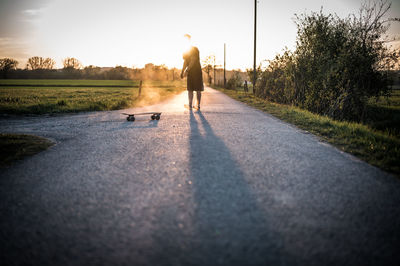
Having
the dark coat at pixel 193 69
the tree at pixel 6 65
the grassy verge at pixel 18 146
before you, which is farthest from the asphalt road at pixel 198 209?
the tree at pixel 6 65

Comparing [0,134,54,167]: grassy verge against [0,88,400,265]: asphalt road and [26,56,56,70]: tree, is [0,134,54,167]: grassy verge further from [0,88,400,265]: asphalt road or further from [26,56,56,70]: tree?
[26,56,56,70]: tree

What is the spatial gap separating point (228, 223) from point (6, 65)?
310 feet

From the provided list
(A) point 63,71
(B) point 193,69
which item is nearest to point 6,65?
(A) point 63,71

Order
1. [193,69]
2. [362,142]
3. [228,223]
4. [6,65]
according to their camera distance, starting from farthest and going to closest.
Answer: [6,65] < [193,69] < [362,142] < [228,223]

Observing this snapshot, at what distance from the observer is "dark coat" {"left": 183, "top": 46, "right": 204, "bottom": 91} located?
27.2 feet

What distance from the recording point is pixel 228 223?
5.91ft

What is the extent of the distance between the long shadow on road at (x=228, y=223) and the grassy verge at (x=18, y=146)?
8.81 ft

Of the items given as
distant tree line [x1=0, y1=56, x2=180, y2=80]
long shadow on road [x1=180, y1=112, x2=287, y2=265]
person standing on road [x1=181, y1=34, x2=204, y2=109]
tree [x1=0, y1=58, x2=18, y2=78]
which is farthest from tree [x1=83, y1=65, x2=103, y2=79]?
long shadow on road [x1=180, y1=112, x2=287, y2=265]

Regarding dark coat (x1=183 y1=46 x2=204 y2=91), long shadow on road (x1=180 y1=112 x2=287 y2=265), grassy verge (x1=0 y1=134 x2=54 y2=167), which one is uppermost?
dark coat (x1=183 y1=46 x2=204 y2=91)

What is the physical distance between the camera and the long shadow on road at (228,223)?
148cm

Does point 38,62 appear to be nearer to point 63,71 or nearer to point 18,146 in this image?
point 63,71

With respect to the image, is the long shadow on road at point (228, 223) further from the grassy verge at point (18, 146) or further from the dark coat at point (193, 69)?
the dark coat at point (193, 69)

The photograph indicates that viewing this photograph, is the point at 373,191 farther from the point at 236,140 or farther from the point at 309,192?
the point at 236,140

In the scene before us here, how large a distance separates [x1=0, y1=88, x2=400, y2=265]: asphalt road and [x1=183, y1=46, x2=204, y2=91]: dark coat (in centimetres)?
506
